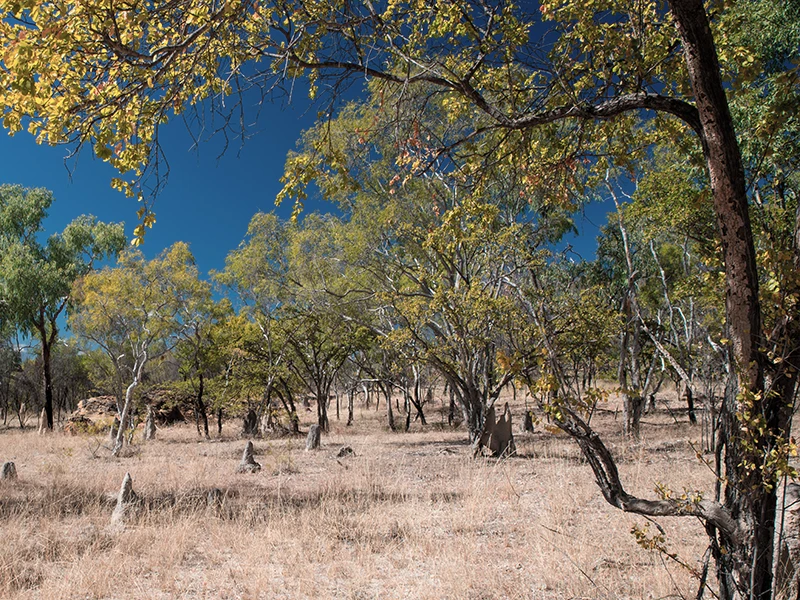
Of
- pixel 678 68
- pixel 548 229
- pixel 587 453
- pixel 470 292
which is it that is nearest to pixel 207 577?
pixel 587 453

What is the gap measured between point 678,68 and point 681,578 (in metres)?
4.17

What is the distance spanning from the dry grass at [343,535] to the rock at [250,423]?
11399mm

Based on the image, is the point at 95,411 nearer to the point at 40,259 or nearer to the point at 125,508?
the point at 40,259

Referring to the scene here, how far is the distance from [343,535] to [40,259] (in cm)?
2309

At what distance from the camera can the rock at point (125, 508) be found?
6.98 metres

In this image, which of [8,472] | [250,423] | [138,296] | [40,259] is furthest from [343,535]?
[40,259]

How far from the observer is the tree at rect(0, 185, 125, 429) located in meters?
22.0

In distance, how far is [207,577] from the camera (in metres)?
5.16

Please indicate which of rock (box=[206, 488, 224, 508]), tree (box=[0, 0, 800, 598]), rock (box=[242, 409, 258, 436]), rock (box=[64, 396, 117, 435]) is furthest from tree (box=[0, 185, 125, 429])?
tree (box=[0, 0, 800, 598])

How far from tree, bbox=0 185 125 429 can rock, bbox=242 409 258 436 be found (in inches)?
350

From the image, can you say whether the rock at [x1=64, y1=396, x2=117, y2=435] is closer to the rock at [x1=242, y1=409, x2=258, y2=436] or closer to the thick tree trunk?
the rock at [x1=242, y1=409, x2=258, y2=436]

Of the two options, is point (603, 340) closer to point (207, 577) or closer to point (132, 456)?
point (207, 577)

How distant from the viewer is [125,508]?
23.6ft

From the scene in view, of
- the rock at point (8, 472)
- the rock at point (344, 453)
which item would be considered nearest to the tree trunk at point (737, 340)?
the rock at point (344, 453)
